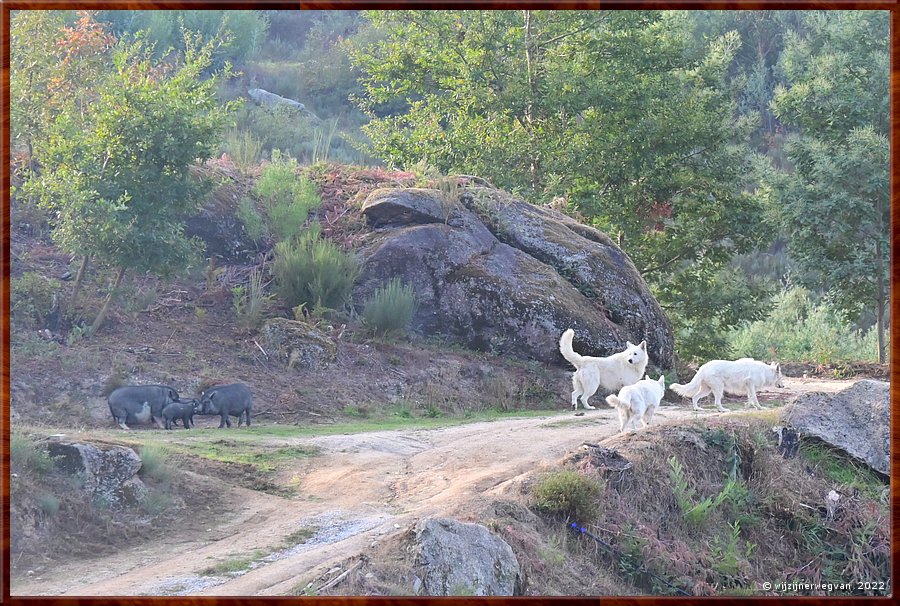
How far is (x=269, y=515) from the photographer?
955 cm

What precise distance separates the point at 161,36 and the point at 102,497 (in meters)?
21.5

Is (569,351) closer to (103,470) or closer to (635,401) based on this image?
(635,401)

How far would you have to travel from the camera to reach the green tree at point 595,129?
2561cm

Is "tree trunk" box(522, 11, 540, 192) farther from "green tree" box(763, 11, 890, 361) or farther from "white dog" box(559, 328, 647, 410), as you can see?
"white dog" box(559, 328, 647, 410)

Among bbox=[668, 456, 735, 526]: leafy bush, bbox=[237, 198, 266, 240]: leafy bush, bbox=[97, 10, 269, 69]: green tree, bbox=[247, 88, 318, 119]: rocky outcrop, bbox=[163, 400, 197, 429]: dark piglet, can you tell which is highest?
bbox=[97, 10, 269, 69]: green tree

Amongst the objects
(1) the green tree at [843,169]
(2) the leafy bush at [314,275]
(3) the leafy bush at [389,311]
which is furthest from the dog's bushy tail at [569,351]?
(1) the green tree at [843,169]

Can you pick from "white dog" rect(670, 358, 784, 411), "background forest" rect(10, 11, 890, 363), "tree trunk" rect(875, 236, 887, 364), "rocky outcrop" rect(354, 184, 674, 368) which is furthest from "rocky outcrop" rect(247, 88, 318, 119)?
"white dog" rect(670, 358, 784, 411)

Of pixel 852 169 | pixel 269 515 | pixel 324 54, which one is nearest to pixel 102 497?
pixel 269 515

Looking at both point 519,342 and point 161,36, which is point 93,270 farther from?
point 161,36

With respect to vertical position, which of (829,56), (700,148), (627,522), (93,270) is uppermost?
(829,56)

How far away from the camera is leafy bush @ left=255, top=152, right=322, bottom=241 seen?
749 inches

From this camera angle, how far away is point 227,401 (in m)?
13.3

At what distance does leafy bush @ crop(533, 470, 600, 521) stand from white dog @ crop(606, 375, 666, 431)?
2401 mm

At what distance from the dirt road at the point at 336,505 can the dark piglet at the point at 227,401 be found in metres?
A: 1.34
